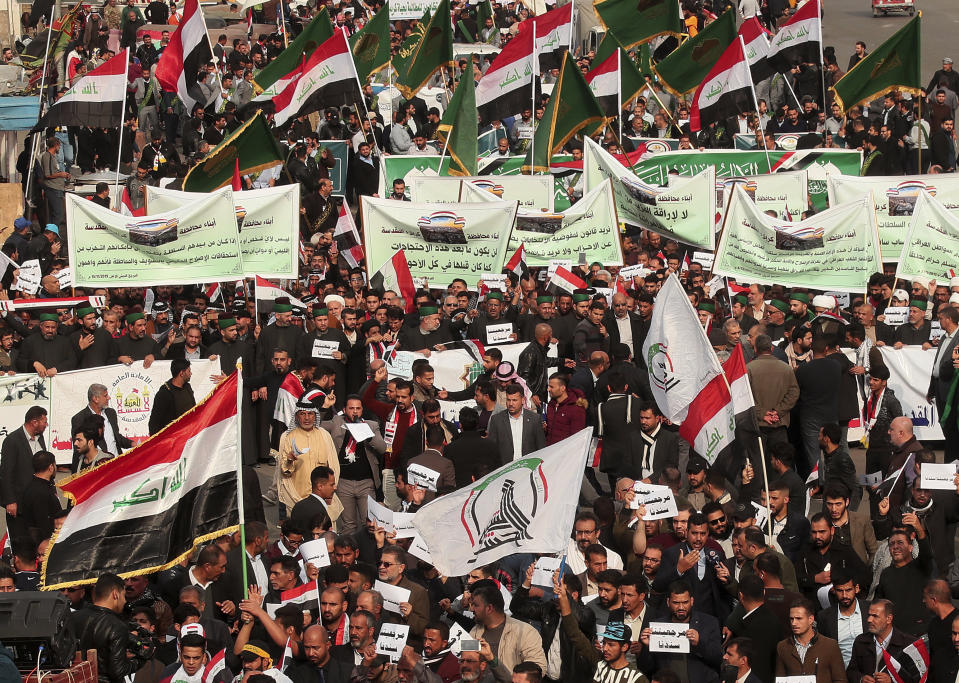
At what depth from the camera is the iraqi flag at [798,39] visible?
24797 mm

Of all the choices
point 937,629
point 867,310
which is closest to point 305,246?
point 867,310

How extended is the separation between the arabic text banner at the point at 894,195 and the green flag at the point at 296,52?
711 centimetres

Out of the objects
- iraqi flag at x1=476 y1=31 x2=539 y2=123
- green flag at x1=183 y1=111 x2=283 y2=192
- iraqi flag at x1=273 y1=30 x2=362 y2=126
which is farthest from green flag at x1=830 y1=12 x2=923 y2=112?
green flag at x1=183 y1=111 x2=283 y2=192

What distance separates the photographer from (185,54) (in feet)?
77.5

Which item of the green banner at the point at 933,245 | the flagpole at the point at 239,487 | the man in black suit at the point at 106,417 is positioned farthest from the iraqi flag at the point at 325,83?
the flagpole at the point at 239,487

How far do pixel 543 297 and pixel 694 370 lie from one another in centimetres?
338

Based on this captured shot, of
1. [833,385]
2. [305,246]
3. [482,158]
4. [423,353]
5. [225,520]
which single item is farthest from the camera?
[482,158]

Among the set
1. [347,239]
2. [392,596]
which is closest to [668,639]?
[392,596]

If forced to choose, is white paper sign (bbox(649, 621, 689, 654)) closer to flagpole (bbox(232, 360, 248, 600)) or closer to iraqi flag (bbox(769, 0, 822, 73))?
flagpole (bbox(232, 360, 248, 600))

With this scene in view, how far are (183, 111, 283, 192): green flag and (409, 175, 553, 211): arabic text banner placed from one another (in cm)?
215

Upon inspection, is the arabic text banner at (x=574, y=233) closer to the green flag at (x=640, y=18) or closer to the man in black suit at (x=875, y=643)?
the green flag at (x=640, y=18)

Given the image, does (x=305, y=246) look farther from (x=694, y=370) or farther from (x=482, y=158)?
(x=694, y=370)

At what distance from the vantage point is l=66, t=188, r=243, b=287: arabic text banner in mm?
17812

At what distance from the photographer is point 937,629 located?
1034 cm
